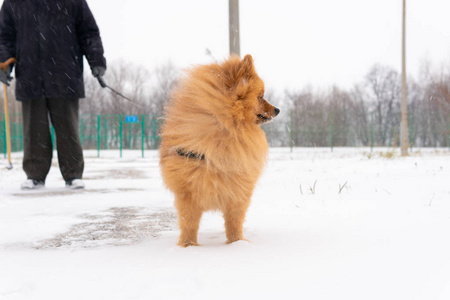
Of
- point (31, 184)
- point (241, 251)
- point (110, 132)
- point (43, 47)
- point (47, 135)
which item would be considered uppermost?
point (43, 47)

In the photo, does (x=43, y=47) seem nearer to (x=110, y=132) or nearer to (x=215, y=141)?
(x=215, y=141)

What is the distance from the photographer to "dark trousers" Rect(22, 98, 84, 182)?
15.8 feet

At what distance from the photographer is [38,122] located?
189 inches

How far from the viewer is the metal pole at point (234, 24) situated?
5.47 metres

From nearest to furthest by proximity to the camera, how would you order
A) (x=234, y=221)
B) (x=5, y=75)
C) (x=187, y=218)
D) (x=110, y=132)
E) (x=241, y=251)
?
(x=241, y=251) < (x=187, y=218) < (x=234, y=221) < (x=5, y=75) < (x=110, y=132)

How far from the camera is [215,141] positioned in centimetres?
224

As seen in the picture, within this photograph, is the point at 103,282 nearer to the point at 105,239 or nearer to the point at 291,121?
the point at 105,239

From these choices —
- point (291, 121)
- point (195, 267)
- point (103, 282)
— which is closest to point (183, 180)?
point (195, 267)

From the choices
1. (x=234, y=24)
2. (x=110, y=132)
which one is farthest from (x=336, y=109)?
(x=234, y=24)

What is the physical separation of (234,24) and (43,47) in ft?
8.18

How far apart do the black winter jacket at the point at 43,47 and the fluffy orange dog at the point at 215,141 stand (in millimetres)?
2955

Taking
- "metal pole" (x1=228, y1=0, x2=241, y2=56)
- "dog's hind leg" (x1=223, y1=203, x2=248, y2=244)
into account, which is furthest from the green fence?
"dog's hind leg" (x1=223, y1=203, x2=248, y2=244)

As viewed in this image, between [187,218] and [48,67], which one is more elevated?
[48,67]

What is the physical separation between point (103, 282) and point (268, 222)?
1.65 meters
